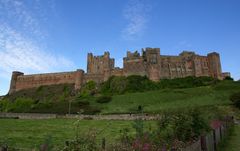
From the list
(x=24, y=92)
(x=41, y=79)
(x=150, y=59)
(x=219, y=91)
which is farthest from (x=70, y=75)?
(x=219, y=91)

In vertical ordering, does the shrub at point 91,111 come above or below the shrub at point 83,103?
below

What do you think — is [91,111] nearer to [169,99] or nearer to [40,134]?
[169,99]

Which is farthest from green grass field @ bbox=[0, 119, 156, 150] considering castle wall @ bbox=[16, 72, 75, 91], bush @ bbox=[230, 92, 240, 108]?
castle wall @ bbox=[16, 72, 75, 91]

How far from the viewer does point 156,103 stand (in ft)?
171

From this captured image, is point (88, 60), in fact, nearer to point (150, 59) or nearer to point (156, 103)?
point (150, 59)

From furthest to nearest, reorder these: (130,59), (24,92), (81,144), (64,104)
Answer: (24,92) → (130,59) → (64,104) → (81,144)

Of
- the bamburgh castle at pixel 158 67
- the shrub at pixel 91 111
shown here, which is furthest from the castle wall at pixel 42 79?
the shrub at pixel 91 111

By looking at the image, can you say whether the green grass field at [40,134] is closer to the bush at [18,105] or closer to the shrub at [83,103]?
the shrub at [83,103]

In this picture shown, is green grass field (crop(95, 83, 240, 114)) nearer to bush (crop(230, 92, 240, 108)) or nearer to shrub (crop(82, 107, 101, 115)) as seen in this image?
shrub (crop(82, 107, 101, 115))

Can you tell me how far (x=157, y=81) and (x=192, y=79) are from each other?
11181 millimetres

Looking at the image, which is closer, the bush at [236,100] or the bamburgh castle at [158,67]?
the bush at [236,100]

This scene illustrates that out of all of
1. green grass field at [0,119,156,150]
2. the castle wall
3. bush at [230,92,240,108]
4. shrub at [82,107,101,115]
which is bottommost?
green grass field at [0,119,156,150]

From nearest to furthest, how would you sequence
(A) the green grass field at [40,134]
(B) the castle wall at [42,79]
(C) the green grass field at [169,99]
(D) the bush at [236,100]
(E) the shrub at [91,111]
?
(A) the green grass field at [40,134], (D) the bush at [236,100], (C) the green grass field at [169,99], (E) the shrub at [91,111], (B) the castle wall at [42,79]

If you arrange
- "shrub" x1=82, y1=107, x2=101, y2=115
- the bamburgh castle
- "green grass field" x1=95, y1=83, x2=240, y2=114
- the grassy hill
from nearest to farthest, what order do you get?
"green grass field" x1=95, y1=83, x2=240, y2=114
"shrub" x1=82, y1=107, x2=101, y2=115
the grassy hill
the bamburgh castle
